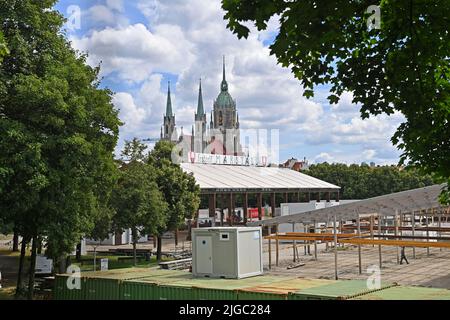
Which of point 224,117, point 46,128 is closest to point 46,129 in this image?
point 46,128

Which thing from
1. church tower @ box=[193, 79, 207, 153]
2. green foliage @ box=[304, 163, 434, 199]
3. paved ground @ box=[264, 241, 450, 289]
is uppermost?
church tower @ box=[193, 79, 207, 153]

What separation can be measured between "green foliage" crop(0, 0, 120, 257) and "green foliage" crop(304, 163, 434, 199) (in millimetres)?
78567

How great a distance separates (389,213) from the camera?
33.2 metres

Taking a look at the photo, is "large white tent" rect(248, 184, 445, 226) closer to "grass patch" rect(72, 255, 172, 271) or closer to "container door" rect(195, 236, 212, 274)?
"grass patch" rect(72, 255, 172, 271)

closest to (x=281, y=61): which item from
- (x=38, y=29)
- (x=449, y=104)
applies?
(x=449, y=104)

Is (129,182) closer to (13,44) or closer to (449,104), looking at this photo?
(13,44)

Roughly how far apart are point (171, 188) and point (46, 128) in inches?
731

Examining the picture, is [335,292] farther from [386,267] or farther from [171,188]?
[171,188]

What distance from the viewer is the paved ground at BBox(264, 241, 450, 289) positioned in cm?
2739

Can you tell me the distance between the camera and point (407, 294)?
13.9 m

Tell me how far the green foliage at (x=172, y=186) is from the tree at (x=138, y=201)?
185 centimetres

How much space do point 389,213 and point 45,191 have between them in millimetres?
21927

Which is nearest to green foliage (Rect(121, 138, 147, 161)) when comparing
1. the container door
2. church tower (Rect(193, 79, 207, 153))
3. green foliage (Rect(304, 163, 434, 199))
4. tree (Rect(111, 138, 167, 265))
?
tree (Rect(111, 138, 167, 265))

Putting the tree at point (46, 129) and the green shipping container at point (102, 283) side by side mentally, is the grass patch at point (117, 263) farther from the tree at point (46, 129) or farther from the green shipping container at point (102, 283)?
the green shipping container at point (102, 283)
